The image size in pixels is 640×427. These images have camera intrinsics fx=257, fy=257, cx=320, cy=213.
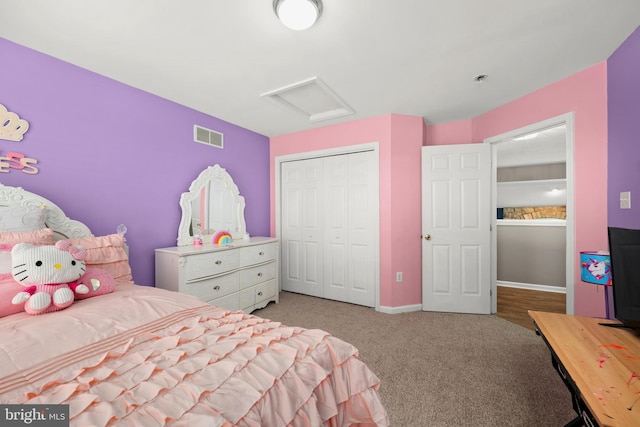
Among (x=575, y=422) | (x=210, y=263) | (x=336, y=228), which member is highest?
(x=336, y=228)

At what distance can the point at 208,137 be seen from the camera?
10.4ft

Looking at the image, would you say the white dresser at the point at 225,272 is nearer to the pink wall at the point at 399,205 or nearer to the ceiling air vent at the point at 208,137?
the ceiling air vent at the point at 208,137

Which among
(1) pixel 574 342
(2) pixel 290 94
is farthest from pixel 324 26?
(1) pixel 574 342

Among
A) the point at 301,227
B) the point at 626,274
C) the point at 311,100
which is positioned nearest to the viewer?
the point at 626,274

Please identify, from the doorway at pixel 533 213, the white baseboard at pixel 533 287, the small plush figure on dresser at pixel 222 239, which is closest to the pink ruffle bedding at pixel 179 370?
the small plush figure on dresser at pixel 222 239

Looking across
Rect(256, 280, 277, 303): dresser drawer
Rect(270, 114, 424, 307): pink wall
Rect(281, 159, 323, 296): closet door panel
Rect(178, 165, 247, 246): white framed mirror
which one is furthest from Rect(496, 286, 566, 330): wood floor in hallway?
Rect(178, 165, 247, 246): white framed mirror

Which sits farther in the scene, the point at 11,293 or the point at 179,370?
the point at 11,293

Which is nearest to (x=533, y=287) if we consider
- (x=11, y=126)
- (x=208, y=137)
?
(x=208, y=137)

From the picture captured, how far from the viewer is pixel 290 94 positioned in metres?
2.71

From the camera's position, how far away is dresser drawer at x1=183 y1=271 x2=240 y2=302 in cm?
242

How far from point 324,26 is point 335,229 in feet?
7.97

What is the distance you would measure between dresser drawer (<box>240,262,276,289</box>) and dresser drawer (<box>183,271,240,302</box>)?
9cm

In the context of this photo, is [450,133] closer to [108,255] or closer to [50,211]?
[108,255]

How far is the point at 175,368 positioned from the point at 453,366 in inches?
80.0
